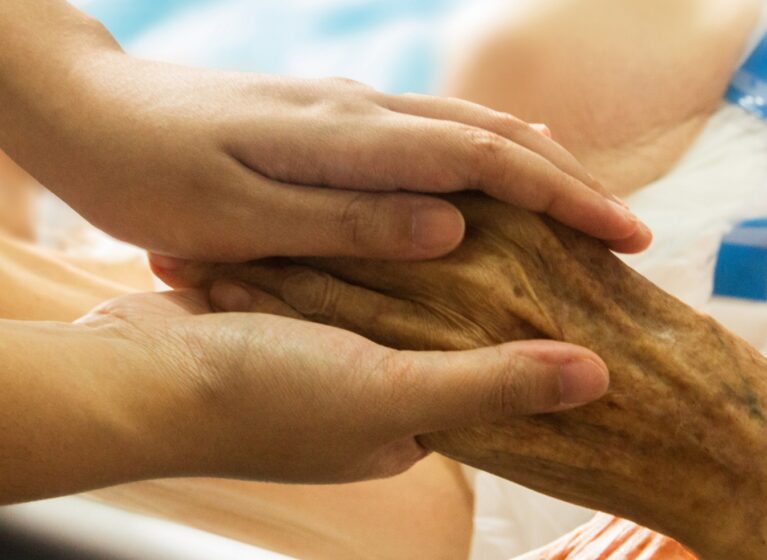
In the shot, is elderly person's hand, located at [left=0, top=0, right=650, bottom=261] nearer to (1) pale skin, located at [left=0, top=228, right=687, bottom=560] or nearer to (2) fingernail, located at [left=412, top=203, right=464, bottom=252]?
(2) fingernail, located at [left=412, top=203, right=464, bottom=252]

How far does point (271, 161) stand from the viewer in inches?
32.6

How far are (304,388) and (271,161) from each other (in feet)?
0.71

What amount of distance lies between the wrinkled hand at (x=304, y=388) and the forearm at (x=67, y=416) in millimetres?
11

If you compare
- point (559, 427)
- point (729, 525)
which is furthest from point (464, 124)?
point (729, 525)

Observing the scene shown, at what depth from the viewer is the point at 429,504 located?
1.14 metres

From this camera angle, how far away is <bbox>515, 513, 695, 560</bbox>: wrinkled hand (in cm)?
93

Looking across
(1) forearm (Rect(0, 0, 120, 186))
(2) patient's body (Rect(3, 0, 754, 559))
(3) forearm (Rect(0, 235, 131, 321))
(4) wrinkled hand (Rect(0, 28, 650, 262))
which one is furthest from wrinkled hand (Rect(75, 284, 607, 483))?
(2) patient's body (Rect(3, 0, 754, 559))

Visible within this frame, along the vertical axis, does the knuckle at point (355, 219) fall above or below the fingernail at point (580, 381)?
above

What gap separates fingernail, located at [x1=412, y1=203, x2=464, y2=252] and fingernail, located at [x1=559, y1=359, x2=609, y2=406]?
5.8 inches

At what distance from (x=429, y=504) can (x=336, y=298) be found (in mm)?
399

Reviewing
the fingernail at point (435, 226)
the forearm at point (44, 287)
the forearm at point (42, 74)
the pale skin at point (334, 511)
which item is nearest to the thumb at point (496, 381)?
the fingernail at point (435, 226)

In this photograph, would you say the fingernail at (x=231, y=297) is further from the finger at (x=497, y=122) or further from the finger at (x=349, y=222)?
the finger at (x=497, y=122)

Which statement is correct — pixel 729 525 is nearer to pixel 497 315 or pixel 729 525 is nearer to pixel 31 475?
pixel 497 315

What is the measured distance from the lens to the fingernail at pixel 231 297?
870 millimetres
